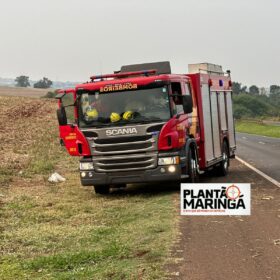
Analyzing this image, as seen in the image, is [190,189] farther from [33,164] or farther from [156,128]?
[33,164]

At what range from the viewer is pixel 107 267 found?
734 cm

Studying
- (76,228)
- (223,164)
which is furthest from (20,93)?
(76,228)

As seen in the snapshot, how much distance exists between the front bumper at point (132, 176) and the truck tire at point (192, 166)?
0.78 meters

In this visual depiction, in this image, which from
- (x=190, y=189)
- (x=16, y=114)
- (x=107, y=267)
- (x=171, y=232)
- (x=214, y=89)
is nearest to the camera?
(x=107, y=267)

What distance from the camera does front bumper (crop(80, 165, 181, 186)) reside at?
1336cm

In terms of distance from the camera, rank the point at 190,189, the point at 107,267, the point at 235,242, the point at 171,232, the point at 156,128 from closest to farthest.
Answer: the point at 107,267
the point at 235,242
the point at 171,232
the point at 190,189
the point at 156,128

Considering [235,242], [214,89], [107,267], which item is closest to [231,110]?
[214,89]

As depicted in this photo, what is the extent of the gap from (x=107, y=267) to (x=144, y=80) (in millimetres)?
6814

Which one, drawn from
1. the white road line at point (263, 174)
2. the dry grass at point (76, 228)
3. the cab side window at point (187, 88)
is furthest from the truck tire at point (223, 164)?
the cab side window at point (187, 88)

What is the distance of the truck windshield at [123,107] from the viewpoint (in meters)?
13.3

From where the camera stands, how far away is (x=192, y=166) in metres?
14.3

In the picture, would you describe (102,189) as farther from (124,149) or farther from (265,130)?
(265,130)

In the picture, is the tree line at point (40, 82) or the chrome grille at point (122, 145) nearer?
the chrome grille at point (122, 145)

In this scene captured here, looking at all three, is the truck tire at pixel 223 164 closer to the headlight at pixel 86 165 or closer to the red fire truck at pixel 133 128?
the red fire truck at pixel 133 128
